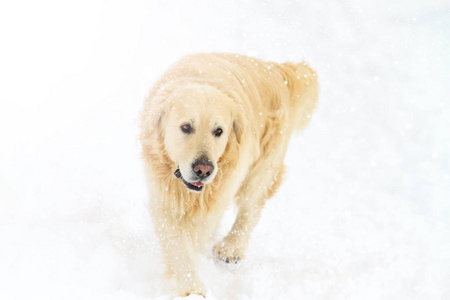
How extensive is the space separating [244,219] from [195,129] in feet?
5.27

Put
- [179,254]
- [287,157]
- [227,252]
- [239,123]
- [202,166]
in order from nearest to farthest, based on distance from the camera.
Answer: [202,166]
[239,123]
[179,254]
[227,252]
[287,157]

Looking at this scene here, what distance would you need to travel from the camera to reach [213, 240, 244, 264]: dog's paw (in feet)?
13.5

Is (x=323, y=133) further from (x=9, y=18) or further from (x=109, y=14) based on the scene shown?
(x=9, y=18)

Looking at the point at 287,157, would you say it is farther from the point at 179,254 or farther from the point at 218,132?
the point at 218,132

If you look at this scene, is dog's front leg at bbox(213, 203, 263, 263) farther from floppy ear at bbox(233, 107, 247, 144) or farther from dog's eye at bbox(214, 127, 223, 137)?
dog's eye at bbox(214, 127, 223, 137)

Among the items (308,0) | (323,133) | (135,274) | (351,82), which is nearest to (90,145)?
(135,274)

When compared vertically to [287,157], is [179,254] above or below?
below

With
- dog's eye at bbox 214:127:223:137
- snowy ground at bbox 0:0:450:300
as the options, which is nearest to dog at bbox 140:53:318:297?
dog's eye at bbox 214:127:223:137

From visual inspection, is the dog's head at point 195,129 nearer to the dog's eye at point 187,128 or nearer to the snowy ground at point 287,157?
the dog's eye at point 187,128

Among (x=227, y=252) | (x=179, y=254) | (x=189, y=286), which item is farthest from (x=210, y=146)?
(x=227, y=252)

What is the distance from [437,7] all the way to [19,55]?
7230mm

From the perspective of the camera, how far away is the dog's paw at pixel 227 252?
4.10m

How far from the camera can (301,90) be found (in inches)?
177

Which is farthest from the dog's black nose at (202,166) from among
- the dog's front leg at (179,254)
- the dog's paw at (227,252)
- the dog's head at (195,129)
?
the dog's paw at (227,252)
